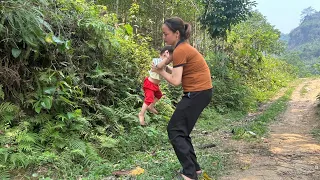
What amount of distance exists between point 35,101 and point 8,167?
1.22 m

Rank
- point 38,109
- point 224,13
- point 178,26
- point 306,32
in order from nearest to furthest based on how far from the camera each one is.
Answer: point 178,26, point 38,109, point 224,13, point 306,32

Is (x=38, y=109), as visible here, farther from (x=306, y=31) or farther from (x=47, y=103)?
(x=306, y=31)

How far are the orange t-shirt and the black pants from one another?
8 centimetres

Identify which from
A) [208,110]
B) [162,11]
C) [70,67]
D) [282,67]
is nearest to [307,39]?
[282,67]

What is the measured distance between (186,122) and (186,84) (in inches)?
17.0

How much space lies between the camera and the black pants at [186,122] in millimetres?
3352

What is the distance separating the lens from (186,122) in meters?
3.40

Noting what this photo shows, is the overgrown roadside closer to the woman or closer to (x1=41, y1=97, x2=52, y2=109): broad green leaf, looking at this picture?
the woman

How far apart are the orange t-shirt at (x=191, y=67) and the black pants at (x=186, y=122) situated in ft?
0.26

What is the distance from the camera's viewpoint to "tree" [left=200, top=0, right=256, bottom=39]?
11.9 m

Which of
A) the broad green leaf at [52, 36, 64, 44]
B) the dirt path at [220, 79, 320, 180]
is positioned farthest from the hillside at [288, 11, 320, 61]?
the broad green leaf at [52, 36, 64, 44]

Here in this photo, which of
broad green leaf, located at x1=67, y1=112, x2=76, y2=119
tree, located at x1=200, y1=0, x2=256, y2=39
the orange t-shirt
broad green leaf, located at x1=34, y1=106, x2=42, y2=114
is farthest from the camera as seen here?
tree, located at x1=200, y1=0, x2=256, y2=39

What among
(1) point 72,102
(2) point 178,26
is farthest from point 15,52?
(2) point 178,26

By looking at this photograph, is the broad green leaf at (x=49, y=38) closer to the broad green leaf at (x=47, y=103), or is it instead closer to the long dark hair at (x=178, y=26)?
the broad green leaf at (x=47, y=103)
